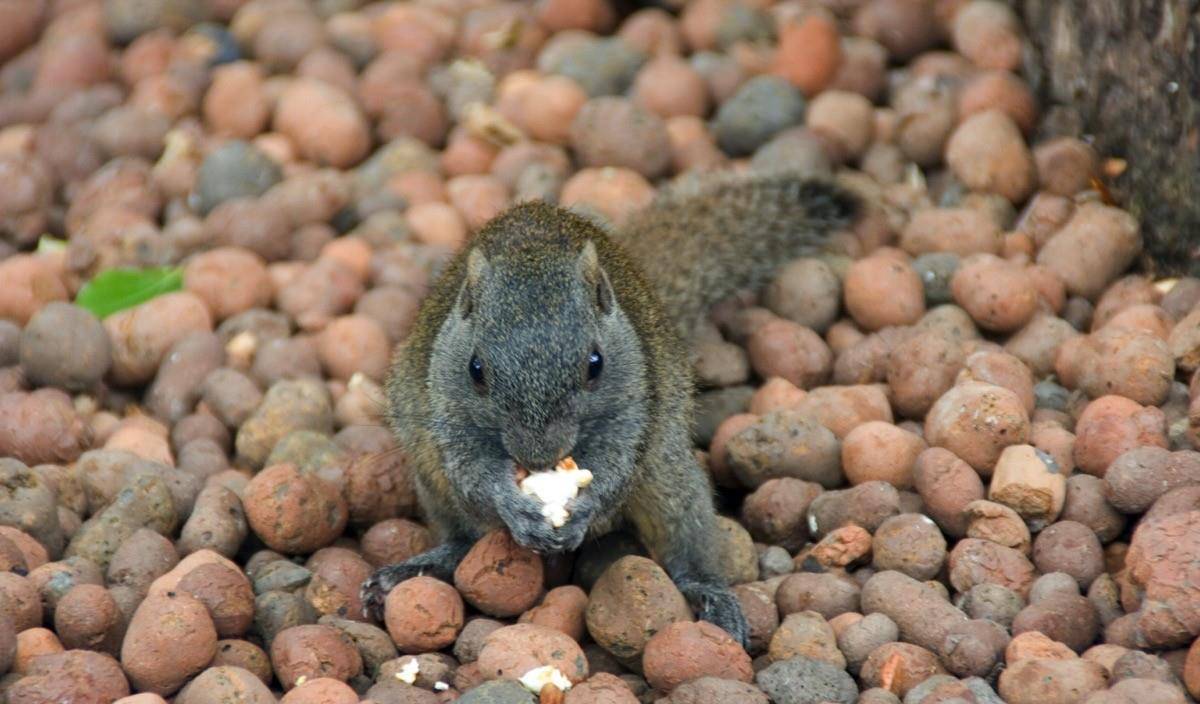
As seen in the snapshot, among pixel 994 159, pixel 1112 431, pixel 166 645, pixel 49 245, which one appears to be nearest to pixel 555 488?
pixel 166 645

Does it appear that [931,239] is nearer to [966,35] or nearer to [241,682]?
[966,35]

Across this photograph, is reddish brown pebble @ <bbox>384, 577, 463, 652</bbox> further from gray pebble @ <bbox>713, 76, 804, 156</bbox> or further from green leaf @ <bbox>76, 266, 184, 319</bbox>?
gray pebble @ <bbox>713, 76, 804, 156</bbox>

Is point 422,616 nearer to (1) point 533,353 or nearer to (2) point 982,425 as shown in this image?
(1) point 533,353

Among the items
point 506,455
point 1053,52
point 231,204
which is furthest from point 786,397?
point 231,204

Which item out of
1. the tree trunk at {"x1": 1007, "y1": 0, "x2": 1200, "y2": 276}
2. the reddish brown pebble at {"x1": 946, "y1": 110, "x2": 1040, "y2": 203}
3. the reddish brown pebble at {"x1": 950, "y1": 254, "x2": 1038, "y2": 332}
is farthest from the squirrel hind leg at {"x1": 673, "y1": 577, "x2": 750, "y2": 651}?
the reddish brown pebble at {"x1": 946, "y1": 110, "x2": 1040, "y2": 203}

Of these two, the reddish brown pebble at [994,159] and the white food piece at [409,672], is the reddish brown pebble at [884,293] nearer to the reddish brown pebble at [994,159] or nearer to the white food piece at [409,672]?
the reddish brown pebble at [994,159]

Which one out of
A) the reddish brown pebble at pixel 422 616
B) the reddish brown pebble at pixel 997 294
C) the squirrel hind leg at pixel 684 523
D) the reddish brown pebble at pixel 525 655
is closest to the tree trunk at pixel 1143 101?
the reddish brown pebble at pixel 997 294
